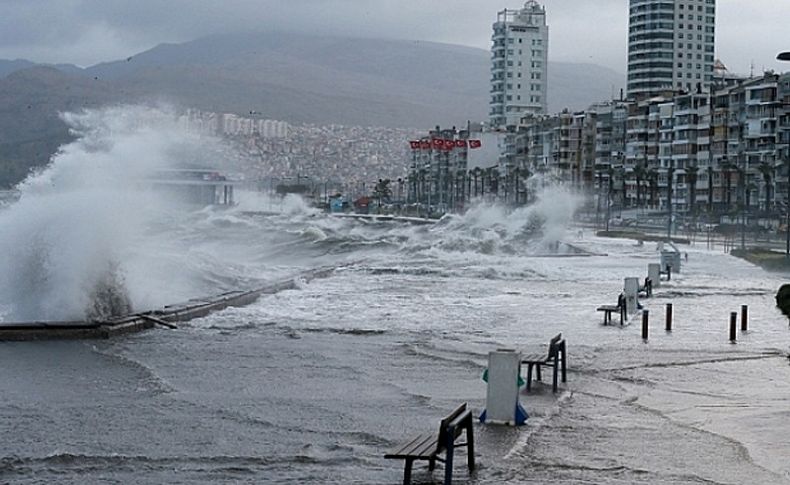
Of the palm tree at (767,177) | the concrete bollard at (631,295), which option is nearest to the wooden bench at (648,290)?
the concrete bollard at (631,295)

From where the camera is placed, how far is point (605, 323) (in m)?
27.7

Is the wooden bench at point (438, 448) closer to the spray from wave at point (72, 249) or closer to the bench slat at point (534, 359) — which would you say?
the bench slat at point (534, 359)

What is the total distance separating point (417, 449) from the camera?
10898 millimetres

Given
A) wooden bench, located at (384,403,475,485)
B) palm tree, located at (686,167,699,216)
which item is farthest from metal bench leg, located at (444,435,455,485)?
palm tree, located at (686,167,699,216)

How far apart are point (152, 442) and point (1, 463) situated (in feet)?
5.46

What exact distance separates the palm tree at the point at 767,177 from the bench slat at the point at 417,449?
304 feet

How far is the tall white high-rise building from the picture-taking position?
195 metres

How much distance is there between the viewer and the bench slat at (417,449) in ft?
34.9

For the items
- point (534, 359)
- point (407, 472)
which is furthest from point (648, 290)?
point (407, 472)

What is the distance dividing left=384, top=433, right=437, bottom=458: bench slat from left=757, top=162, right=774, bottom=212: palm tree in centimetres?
9276

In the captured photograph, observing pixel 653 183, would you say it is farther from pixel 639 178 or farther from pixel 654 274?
pixel 654 274

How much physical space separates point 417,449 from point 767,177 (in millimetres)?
94382

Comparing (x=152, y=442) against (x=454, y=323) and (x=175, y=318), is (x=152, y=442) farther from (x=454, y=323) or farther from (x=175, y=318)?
→ (x=454, y=323)

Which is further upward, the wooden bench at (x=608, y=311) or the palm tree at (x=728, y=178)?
the palm tree at (x=728, y=178)
